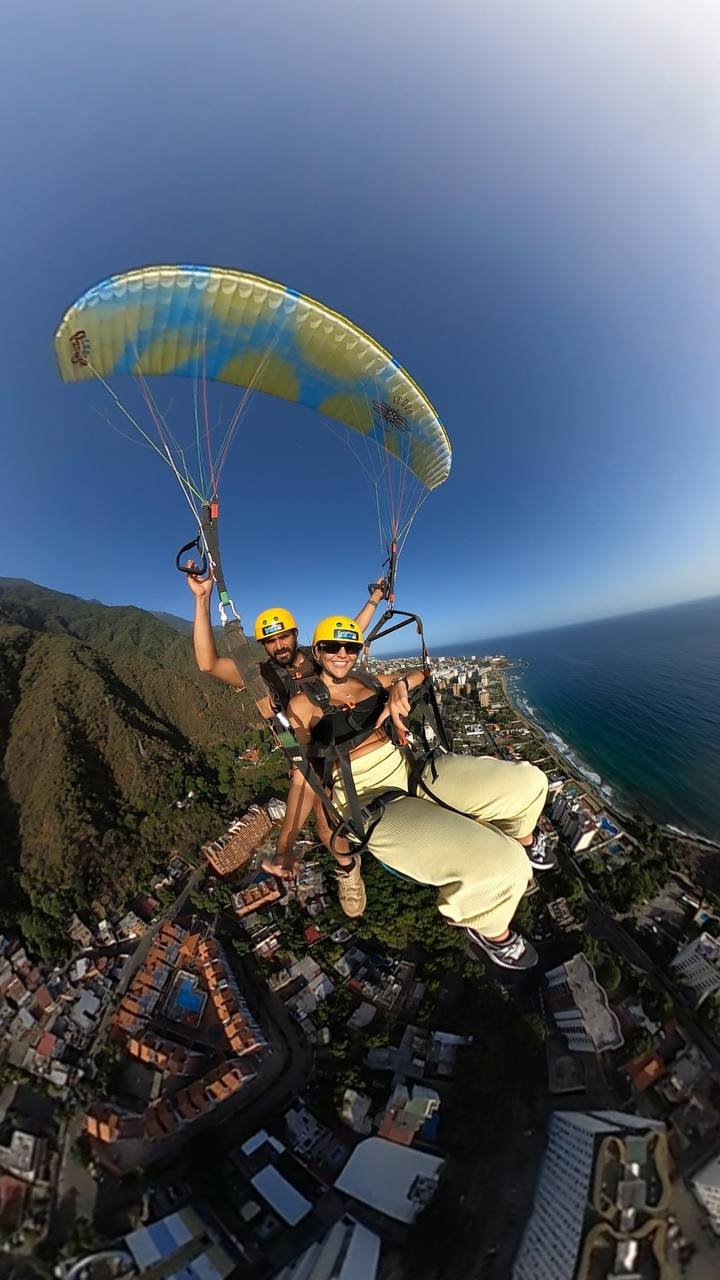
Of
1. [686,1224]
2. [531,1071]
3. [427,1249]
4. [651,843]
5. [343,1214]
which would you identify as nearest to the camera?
[686,1224]

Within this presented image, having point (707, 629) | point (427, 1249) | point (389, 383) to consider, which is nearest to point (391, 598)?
point (389, 383)

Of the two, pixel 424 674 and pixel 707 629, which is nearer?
pixel 424 674

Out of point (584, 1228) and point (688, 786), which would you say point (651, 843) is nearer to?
point (688, 786)

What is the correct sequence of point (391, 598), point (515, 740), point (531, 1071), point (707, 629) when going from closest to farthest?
point (391, 598), point (531, 1071), point (515, 740), point (707, 629)

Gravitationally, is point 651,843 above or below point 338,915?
below

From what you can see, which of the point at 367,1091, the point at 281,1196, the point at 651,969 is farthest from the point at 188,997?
the point at 651,969

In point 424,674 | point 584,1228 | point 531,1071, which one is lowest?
point 531,1071

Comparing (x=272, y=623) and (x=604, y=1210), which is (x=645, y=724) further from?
(x=272, y=623)
